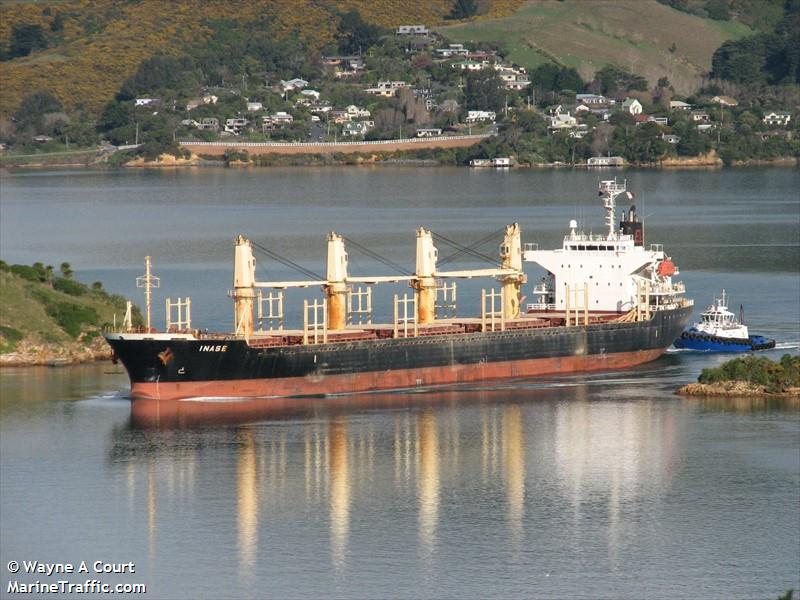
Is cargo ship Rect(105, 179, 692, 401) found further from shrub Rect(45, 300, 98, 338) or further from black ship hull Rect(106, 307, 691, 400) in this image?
shrub Rect(45, 300, 98, 338)

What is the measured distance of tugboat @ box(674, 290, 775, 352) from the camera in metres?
62.9

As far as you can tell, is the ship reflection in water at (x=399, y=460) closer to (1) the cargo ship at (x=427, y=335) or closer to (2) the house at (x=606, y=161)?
(1) the cargo ship at (x=427, y=335)

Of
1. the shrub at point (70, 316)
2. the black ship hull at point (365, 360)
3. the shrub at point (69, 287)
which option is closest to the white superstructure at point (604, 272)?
the black ship hull at point (365, 360)

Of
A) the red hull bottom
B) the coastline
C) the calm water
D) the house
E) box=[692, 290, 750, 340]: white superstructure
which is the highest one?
the house

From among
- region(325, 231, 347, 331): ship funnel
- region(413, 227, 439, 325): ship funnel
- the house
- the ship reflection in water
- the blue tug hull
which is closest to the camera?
the ship reflection in water

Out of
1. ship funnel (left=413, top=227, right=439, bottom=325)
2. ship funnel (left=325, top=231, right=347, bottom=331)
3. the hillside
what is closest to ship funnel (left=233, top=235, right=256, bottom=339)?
ship funnel (left=325, top=231, right=347, bottom=331)

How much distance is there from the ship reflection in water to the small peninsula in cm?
144

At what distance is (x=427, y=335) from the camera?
57062 millimetres

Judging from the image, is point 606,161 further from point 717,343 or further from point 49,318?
point 49,318

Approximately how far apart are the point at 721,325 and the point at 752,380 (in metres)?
9.38

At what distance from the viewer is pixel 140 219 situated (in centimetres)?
11869

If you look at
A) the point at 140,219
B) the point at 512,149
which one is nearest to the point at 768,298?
the point at 140,219

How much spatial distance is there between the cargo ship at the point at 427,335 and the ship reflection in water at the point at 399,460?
82cm

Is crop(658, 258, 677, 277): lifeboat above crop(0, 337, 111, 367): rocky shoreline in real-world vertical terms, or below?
above
